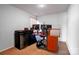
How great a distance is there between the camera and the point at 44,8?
1.78 m

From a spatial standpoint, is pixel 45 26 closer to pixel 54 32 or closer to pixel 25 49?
pixel 54 32

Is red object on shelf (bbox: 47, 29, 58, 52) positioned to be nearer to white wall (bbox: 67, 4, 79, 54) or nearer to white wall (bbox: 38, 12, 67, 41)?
white wall (bbox: 38, 12, 67, 41)

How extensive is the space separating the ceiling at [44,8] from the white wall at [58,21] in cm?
7

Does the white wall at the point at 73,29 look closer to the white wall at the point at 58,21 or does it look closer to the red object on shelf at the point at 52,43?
the white wall at the point at 58,21

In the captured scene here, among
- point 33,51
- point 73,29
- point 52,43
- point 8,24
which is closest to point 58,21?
point 73,29

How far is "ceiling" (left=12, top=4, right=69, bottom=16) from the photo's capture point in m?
1.75

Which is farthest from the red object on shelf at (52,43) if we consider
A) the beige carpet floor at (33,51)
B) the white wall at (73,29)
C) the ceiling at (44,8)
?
the ceiling at (44,8)

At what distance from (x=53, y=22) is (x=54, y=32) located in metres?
0.17

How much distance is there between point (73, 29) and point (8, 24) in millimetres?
1093

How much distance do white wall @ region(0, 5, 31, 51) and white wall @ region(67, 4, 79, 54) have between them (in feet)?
2.40

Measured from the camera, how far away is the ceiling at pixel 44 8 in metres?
1.75

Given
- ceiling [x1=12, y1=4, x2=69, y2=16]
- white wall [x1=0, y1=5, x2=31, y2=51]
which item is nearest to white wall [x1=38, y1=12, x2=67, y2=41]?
ceiling [x1=12, y1=4, x2=69, y2=16]

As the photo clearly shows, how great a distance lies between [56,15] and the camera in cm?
182
